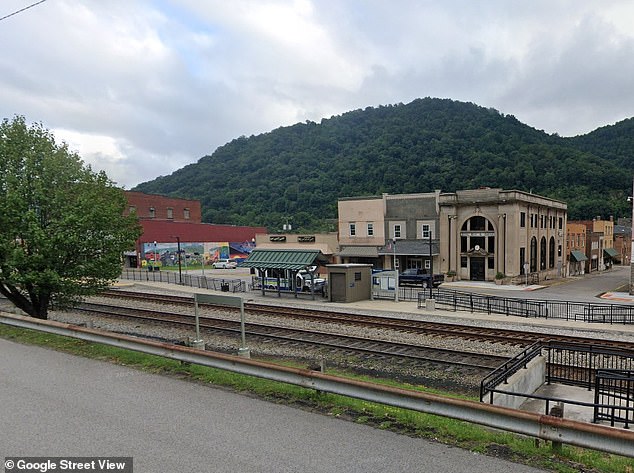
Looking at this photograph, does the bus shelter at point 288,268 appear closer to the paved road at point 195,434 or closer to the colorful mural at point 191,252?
the paved road at point 195,434

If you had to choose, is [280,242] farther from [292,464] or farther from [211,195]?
[211,195]

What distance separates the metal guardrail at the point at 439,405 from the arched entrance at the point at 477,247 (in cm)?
4373

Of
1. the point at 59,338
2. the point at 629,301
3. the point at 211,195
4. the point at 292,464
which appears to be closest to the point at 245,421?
the point at 292,464

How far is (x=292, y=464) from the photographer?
518 cm

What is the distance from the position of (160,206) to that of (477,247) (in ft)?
191

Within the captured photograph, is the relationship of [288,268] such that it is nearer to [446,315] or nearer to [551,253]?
[446,315]

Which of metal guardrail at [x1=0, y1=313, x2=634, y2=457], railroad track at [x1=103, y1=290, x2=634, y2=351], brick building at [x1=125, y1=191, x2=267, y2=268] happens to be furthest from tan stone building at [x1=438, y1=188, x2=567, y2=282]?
metal guardrail at [x1=0, y1=313, x2=634, y2=457]

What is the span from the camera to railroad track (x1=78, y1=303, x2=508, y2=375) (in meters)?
14.1

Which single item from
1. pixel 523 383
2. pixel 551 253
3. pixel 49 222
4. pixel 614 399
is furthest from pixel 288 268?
pixel 551 253

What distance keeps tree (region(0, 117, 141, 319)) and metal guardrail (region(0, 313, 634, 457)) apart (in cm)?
831

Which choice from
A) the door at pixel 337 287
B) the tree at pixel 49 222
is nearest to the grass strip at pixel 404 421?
the tree at pixel 49 222

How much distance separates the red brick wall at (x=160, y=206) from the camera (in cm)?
7623

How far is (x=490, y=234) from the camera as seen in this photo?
4759 cm

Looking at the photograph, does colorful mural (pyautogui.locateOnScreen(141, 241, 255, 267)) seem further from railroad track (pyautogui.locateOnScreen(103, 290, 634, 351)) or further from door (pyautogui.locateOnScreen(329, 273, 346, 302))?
railroad track (pyautogui.locateOnScreen(103, 290, 634, 351))
